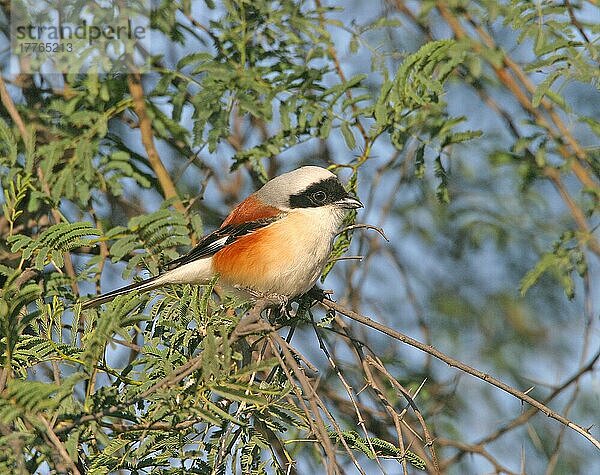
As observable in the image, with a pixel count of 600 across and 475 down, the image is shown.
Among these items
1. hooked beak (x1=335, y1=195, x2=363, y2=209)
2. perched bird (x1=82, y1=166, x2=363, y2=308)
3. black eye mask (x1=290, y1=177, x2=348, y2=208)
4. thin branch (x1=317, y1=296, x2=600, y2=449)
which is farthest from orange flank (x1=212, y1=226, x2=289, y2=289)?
thin branch (x1=317, y1=296, x2=600, y2=449)

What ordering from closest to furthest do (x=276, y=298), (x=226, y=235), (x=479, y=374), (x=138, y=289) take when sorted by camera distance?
1. (x=479, y=374)
2. (x=138, y=289)
3. (x=276, y=298)
4. (x=226, y=235)

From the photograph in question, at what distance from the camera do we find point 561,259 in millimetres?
4121

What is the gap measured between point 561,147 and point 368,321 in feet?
6.96

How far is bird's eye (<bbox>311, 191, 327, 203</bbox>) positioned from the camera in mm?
3760

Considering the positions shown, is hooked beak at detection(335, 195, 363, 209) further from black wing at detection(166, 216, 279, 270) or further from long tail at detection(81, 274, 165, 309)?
long tail at detection(81, 274, 165, 309)

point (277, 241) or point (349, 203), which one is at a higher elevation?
point (349, 203)

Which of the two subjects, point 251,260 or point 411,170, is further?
point 411,170

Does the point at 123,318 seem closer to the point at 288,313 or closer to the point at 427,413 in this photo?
the point at 288,313

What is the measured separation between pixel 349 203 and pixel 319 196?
0.50 ft

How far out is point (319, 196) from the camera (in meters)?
3.78

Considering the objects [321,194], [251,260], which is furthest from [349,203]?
[251,260]

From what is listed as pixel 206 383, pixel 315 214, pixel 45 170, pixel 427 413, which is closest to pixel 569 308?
pixel 427 413

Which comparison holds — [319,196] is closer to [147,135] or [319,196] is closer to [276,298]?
[276,298]

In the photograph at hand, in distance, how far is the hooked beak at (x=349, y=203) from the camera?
368 centimetres
